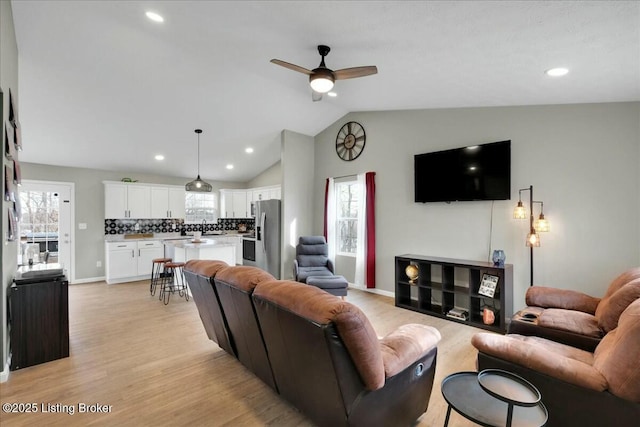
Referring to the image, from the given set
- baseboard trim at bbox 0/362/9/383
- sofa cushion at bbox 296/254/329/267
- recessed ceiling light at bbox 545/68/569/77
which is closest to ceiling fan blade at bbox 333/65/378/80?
recessed ceiling light at bbox 545/68/569/77

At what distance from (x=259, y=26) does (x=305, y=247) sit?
11.4 feet

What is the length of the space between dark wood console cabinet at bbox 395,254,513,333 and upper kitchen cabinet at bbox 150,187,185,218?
5345 millimetres

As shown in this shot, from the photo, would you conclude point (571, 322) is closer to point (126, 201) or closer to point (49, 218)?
point (126, 201)

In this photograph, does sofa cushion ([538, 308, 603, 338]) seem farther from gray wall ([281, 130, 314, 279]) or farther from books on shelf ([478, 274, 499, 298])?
gray wall ([281, 130, 314, 279])

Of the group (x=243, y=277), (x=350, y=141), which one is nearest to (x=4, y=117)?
(x=243, y=277)

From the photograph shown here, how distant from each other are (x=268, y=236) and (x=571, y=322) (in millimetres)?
4912

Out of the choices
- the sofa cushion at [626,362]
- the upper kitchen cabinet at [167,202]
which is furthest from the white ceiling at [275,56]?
the sofa cushion at [626,362]

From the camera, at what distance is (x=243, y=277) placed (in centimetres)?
206

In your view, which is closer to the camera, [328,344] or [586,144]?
[328,344]

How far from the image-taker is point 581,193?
3447 mm

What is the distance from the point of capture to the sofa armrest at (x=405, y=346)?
164cm

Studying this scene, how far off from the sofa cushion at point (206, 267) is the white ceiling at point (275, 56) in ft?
7.06

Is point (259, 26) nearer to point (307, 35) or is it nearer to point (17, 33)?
point (307, 35)

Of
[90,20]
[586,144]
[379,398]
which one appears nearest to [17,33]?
[90,20]
